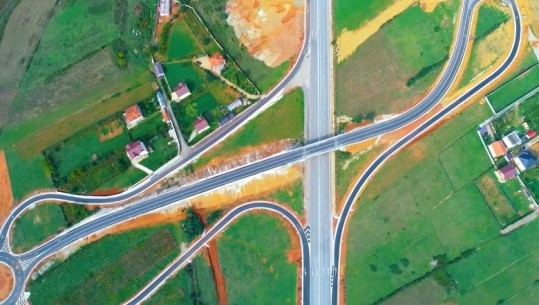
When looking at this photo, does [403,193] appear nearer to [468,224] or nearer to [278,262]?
[468,224]

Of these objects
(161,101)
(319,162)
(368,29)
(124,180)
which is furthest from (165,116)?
(368,29)

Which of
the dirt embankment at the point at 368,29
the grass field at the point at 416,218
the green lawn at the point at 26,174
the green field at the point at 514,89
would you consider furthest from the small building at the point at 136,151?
the green field at the point at 514,89

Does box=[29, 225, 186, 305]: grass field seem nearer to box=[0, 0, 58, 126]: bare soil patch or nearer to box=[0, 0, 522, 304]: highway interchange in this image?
box=[0, 0, 522, 304]: highway interchange

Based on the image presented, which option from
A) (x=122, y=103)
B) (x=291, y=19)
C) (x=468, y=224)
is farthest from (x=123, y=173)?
(x=468, y=224)

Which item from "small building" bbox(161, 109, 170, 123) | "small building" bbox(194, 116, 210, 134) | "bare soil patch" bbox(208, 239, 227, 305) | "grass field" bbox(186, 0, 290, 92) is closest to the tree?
"bare soil patch" bbox(208, 239, 227, 305)

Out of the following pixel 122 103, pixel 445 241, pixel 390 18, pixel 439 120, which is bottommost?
pixel 445 241

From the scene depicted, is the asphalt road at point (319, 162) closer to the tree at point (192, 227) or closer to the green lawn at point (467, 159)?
the tree at point (192, 227)
